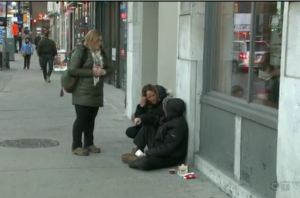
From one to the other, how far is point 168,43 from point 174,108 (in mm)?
2034


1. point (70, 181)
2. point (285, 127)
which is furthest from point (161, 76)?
point (285, 127)

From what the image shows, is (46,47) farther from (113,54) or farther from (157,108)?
(157,108)

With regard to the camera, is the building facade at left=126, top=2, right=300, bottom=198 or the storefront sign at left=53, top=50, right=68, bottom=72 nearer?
the building facade at left=126, top=2, right=300, bottom=198

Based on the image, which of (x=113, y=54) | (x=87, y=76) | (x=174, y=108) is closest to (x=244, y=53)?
(x=174, y=108)

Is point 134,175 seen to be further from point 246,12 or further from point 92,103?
point 246,12

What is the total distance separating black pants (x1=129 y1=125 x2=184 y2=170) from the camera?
628 centimetres

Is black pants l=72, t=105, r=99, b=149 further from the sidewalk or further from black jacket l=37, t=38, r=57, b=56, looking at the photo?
black jacket l=37, t=38, r=57, b=56

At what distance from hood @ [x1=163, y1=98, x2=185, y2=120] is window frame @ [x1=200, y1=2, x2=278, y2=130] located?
26 centimetres

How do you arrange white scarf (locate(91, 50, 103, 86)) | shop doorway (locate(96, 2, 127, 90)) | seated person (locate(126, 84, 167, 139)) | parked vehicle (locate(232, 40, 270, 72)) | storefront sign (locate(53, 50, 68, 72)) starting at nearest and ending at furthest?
parked vehicle (locate(232, 40, 270, 72)) < seated person (locate(126, 84, 167, 139)) < white scarf (locate(91, 50, 103, 86)) < shop doorway (locate(96, 2, 127, 90)) < storefront sign (locate(53, 50, 68, 72))

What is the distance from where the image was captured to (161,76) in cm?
853

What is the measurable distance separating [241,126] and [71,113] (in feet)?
20.2

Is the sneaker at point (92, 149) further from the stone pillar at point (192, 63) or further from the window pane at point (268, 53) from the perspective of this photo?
the window pane at point (268, 53)

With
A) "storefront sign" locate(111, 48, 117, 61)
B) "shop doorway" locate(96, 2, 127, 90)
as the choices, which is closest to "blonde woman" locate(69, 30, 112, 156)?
"shop doorway" locate(96, 2, 127, 90)

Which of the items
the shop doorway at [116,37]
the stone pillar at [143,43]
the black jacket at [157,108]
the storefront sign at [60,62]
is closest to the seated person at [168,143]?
the black jacket at [157,108]
